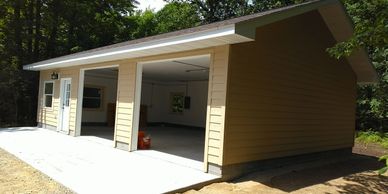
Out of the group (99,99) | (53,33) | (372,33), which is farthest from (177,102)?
(372,33)

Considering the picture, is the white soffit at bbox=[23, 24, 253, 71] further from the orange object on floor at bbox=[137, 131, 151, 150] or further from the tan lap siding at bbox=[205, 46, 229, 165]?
the orange object on floor at bbox=[137, 131, 151, 150]

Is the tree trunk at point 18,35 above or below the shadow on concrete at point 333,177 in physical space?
above

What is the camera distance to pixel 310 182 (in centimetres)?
646

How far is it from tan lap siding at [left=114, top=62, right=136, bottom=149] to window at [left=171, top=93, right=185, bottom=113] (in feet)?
28.2

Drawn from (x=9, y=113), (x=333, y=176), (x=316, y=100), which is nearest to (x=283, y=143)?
(x=333, y=176)

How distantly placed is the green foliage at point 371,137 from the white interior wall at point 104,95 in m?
10.8

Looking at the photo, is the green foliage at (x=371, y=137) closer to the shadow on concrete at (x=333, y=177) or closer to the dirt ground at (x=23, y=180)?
the shadow on concrete at (x=333, y=177)

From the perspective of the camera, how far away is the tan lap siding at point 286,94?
20.5 feet

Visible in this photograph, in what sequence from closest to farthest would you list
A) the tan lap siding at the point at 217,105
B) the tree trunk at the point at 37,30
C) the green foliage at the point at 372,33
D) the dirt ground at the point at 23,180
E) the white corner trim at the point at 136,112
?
1. the dirt ground at the point at 23,180
2. the green foliage at the point at 372,33
3. the tan lap siding at the point at 217,105
4. the white corner trim at the point at 136,112
5. the tree trunk at the point at 37,30

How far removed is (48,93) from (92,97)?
2194 mm

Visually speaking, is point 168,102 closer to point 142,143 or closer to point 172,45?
point 142,143

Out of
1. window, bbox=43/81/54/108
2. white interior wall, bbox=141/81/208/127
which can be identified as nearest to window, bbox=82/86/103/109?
window, bbox=43/81/54/108

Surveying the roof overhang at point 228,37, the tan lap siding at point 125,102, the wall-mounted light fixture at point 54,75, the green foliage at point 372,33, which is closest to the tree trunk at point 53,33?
the wall-mounted light fixture at point 54,75

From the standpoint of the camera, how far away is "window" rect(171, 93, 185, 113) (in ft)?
57.2
